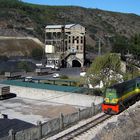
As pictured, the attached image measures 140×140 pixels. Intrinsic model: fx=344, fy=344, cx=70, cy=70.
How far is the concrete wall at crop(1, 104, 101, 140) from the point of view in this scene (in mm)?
24772

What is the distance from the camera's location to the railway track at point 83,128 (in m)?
27.3

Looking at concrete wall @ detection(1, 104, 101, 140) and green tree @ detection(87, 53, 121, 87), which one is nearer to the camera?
concrete wall @ detection(1, 104, 101, 140)

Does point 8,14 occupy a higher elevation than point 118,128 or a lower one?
higher

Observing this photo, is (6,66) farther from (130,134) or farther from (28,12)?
(28,12)

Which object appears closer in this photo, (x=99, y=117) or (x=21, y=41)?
(x=99, y=117)

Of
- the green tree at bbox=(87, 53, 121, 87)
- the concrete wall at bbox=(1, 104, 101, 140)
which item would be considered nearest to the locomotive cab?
the concrete wall at bbox=(1, 104, 101, 140)

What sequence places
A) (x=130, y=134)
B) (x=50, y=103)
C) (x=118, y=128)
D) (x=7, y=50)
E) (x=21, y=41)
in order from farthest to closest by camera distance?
(x=21, y=41) < (x=7, y=50) < (x=50, y=103) < (x=118, y=128) < (x=130, y=134)

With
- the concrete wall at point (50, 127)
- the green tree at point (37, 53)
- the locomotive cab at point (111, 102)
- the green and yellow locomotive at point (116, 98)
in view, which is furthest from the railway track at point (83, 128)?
the green tree at point (37, 53)

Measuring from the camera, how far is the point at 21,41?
12550 cm

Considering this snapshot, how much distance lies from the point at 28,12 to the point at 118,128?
167m

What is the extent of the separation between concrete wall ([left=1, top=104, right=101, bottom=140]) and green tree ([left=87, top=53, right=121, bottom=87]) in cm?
1069

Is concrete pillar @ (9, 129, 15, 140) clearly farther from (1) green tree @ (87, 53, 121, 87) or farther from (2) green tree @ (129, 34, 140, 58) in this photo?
(2) green tree @ (129, 34, 140, 58)

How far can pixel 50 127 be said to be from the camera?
28516 millimetres

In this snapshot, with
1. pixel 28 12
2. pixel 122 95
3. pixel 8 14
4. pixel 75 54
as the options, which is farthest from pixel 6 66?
pixel 28 12
